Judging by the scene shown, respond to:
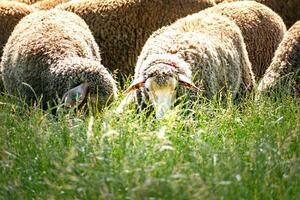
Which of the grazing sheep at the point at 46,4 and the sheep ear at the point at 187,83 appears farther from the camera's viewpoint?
the grazing sheep at the point at 46,4

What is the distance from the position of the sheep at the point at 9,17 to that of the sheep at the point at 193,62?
6.84 feet

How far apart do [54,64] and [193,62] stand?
4.33ft

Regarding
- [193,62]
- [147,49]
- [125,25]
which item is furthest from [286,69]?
[125,25]

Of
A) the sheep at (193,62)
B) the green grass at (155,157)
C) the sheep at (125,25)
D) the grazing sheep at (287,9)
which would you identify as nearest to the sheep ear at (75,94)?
the sheep at (193,62)

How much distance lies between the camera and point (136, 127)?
5.57 metres

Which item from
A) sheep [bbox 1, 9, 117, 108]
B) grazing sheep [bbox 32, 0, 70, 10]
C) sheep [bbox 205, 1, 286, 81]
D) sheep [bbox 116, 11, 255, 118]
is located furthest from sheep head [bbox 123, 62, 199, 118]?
grazing sheep [bbox 32, 0, 70, 10]

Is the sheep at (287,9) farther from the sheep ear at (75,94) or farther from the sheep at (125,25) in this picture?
the sheep ear at (75,94)

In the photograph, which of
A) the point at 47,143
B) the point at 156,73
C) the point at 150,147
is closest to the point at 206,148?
the point at 150,147

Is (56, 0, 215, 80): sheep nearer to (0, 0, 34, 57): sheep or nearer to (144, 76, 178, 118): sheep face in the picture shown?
(0, 0, 34, 57): sheep

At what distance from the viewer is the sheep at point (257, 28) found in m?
9.33

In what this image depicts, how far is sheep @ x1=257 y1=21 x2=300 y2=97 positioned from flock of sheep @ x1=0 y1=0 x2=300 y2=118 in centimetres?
1

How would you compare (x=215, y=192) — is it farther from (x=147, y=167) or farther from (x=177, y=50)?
(x=177, y=50)

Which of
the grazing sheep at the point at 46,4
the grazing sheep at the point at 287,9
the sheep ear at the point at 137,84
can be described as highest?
the sheep ear at the point at 137,84

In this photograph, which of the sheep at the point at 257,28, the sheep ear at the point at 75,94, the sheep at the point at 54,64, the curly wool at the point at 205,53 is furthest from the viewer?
the sheep at the point at 257,28
